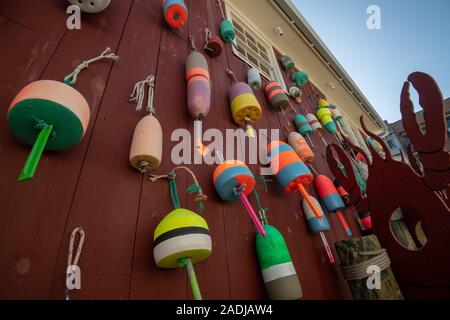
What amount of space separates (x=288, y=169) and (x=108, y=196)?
27.1 inches

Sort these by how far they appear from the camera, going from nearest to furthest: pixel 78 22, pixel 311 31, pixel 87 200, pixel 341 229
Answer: pixel 87 200, pixel 78 22, pixel 341 229, pixel 311 31

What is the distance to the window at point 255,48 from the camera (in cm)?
203

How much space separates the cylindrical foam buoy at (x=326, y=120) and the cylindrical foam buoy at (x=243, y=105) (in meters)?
1.48

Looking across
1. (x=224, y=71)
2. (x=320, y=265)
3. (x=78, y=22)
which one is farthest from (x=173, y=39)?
(x=320, y=265)

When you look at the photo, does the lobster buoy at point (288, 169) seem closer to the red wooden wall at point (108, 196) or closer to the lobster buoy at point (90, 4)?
the red wooden wall at point (108, 196)

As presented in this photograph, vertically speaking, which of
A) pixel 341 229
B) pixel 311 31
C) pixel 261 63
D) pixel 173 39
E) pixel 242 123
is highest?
pixel 311 31

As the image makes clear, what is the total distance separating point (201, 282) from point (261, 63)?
207cm

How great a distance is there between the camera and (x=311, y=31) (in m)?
2.67

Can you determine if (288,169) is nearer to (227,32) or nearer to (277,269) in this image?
(277,269)

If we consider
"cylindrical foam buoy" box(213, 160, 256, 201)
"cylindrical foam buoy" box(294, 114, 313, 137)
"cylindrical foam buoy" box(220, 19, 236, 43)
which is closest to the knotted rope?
"cylindrical foam buoy" box(213, 160, 256, 201)

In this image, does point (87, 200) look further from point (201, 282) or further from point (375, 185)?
point (375, 185)

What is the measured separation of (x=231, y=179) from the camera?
733 millimetres

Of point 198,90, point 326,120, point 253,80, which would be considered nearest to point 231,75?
point 253,80

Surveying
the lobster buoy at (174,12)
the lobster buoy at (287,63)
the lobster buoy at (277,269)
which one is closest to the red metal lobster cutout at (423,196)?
the lobster buoy at (277,269)
